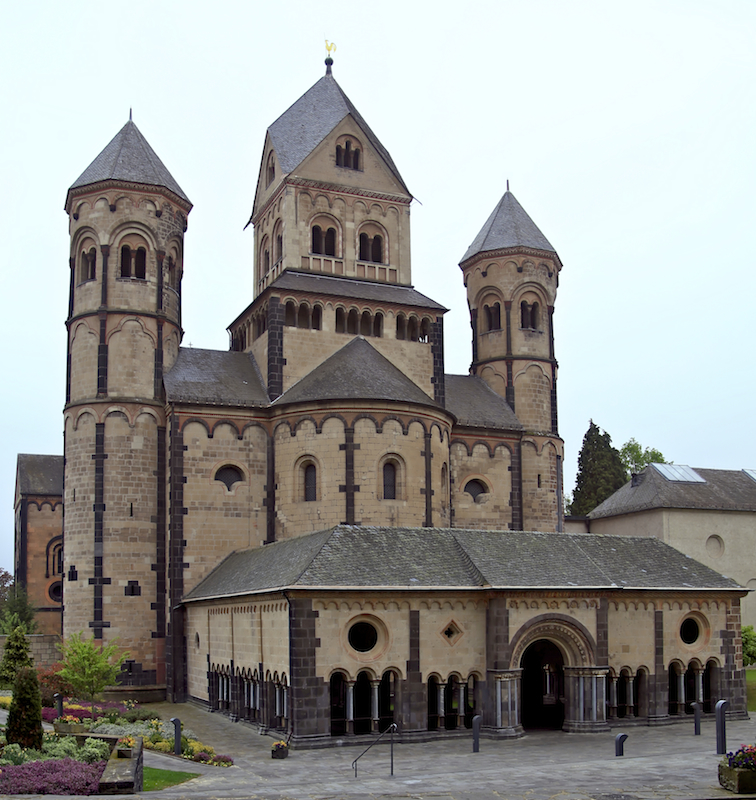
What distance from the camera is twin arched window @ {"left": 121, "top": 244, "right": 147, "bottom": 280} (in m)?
49.3

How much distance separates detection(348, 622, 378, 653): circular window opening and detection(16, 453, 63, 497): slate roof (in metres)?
44.2

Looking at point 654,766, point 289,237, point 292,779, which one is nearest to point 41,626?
point 289,237

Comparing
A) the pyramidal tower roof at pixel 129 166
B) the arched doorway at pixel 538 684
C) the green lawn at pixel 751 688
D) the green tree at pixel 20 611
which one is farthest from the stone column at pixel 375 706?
the green tree at pixel 20 611

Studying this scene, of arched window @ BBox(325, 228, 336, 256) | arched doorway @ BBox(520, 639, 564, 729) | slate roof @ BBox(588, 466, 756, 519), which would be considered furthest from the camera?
slate roof @ BBox(588, 466, 756, 519)

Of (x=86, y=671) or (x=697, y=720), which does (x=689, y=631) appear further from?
(x=86, y=671)

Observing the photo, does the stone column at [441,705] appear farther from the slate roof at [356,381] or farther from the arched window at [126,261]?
the arched window at [126,261]

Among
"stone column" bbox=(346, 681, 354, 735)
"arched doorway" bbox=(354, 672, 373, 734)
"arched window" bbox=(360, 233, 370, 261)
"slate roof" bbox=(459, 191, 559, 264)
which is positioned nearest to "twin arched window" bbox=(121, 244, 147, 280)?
"arched window" bbox=(360, 233, 370, 261)

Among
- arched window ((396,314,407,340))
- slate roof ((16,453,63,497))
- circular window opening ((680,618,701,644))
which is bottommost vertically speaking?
circular window opening ((680,618,701,644))

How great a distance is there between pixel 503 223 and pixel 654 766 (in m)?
37.4

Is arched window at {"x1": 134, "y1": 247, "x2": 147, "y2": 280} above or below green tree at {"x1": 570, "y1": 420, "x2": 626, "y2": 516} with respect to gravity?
above

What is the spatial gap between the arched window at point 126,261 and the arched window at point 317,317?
9.58 m

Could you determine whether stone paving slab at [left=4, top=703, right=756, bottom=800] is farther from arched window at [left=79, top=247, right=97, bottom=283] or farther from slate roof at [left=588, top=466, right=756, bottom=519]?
slate roof at [left=588, top=466, right=756, bottom=519]

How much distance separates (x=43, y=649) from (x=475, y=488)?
2362 centimetres

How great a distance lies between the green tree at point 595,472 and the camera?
254ft
